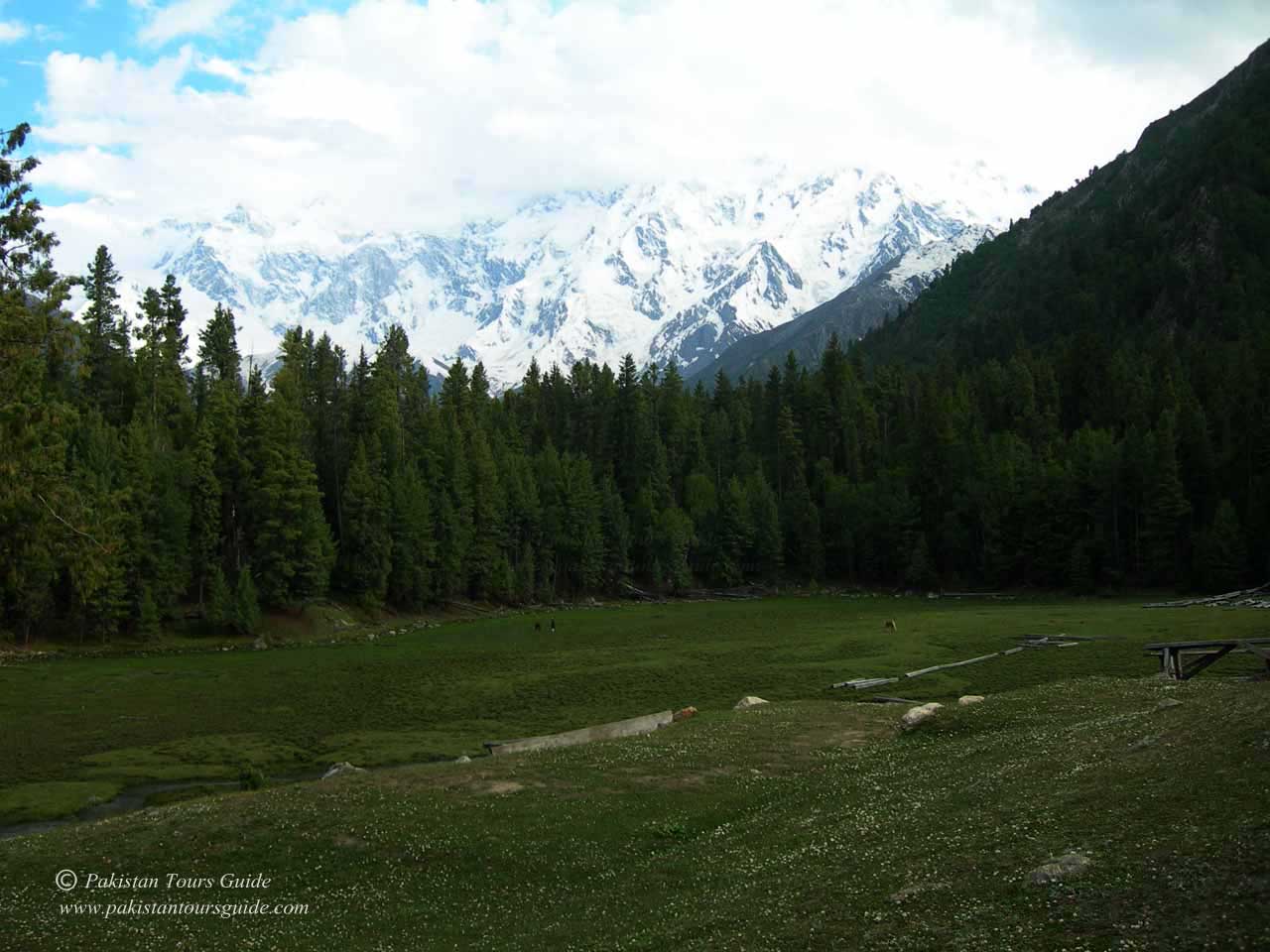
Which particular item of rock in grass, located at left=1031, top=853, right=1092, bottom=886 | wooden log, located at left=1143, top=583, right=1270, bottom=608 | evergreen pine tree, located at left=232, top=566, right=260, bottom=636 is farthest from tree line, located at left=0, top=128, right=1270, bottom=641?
rock in grass, located at left=1031, top=853, right=1092, bottom=886

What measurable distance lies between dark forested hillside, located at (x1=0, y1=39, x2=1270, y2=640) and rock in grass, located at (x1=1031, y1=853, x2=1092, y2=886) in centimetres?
7206

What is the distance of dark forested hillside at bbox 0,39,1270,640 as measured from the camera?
101 metres

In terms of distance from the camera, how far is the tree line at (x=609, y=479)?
101 metres

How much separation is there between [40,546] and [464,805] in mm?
12840

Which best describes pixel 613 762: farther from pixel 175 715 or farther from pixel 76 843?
pixel 175 715

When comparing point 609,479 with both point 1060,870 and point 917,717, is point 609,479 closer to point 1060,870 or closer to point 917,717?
point 917,717

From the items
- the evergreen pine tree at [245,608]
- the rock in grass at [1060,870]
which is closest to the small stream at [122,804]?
the rock in grass at [1060,870]

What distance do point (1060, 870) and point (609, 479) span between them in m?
136

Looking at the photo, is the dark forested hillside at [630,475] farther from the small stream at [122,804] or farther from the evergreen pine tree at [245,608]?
the small stream at [122,804]

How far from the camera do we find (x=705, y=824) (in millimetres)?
24906

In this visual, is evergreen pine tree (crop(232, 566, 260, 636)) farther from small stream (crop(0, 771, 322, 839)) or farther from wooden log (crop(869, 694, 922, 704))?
wooden log (crop(869, 694, 922, 704))

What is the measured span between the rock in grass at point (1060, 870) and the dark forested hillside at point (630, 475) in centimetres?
7206

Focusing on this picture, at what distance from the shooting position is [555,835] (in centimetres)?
2436

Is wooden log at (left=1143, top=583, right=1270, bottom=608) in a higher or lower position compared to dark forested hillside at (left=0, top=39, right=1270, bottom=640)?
lower
